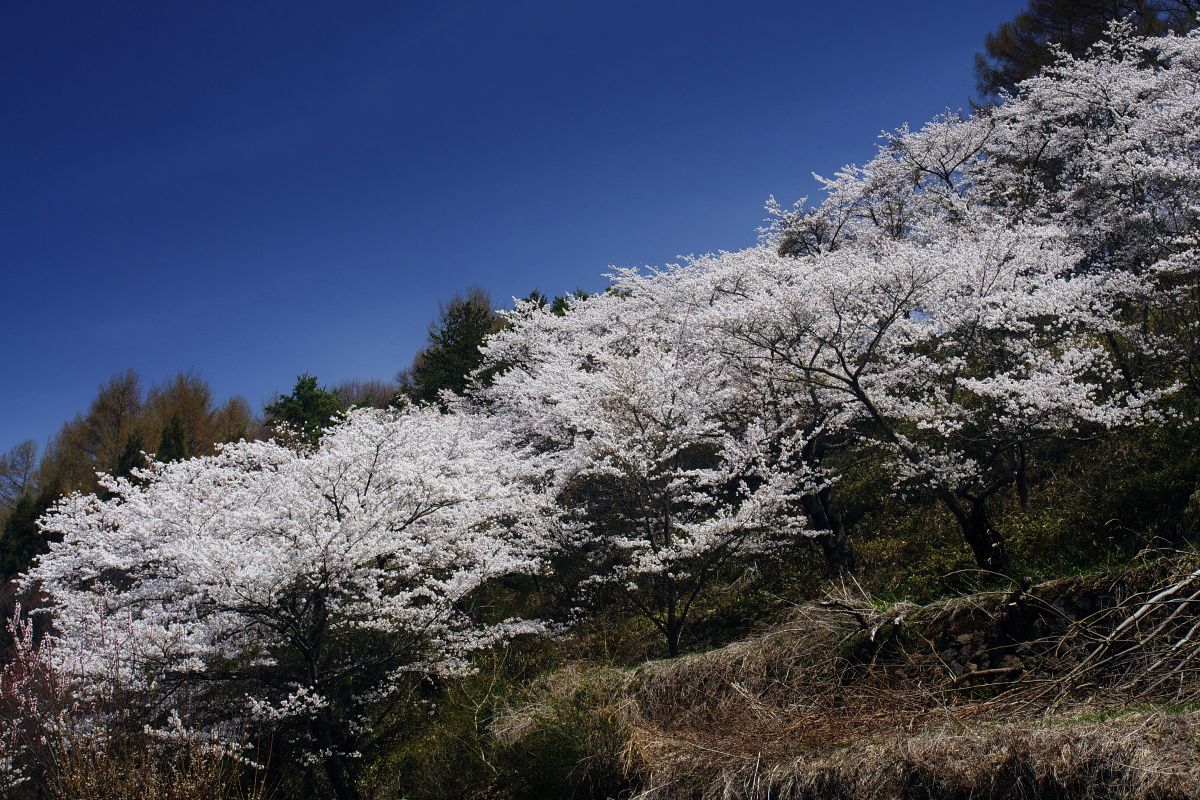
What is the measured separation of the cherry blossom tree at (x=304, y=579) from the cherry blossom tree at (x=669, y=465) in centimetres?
150

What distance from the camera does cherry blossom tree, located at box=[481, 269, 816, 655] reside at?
10.2 meters

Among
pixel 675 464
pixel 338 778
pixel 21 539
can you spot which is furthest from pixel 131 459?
pixel 338 778

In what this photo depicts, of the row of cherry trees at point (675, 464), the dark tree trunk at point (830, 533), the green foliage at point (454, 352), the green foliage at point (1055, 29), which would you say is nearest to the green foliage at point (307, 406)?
the green foliage at point (454, 352)

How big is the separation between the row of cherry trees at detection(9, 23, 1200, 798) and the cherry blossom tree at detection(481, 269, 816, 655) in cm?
7

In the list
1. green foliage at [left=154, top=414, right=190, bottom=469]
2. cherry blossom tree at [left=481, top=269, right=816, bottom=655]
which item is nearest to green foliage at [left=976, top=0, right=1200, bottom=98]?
cherry blossom tree at [left=481, top=269, right=816, bottom=655]

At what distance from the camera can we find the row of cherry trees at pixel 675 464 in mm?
8797

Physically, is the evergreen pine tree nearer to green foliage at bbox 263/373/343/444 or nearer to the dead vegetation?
green foliage at bbox 263/373/343/444

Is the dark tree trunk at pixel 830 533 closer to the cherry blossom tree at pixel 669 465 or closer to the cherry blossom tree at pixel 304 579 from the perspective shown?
the cherry blossom tree at pixel 669 465

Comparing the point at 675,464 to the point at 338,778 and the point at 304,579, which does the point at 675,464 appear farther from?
the point at 338,778

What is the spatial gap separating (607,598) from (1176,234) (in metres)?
11.8

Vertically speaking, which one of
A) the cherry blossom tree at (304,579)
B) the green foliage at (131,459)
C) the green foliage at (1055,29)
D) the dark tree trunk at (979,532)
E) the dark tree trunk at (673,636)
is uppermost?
the green foliage at (1055,29)

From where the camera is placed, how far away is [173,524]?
995 centimetres

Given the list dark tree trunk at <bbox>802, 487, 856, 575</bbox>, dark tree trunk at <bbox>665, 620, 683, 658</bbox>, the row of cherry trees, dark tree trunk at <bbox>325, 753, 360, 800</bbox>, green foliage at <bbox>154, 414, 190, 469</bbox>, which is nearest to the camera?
dark tree trunk at <bbox>325, 753, 360, 800</bbox>

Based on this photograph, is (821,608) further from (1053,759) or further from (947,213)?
(947,213)
